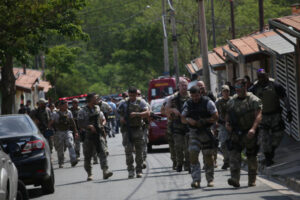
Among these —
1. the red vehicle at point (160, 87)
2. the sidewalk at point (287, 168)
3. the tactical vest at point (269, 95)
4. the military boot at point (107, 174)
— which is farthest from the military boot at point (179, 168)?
the red vehicle at point (160, 87)

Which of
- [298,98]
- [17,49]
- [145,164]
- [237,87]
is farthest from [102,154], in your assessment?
[17,49]

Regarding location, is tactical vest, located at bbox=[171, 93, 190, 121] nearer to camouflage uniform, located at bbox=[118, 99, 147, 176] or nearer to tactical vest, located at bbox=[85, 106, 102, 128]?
camouflage uniform, located at bbox=[118, 99, 147, 176]

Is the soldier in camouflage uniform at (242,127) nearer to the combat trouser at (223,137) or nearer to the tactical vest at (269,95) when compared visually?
the tactical vest at (269,95)

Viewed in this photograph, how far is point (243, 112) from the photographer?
11.8 metres

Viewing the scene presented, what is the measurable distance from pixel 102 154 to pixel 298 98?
300 inches

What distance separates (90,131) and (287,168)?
4.17 m

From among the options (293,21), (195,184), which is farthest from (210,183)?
(293,21)

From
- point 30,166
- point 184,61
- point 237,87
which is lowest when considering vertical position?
point 184,61

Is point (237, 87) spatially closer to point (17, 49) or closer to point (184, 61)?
point (17, 49)

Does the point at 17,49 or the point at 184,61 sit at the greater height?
the point at 17,49

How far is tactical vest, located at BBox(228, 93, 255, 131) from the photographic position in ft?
38.6

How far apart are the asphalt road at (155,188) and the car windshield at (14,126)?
1.22 metres

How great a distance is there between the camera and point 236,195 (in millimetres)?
10789

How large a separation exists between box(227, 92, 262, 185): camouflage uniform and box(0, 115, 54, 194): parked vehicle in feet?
10.3
